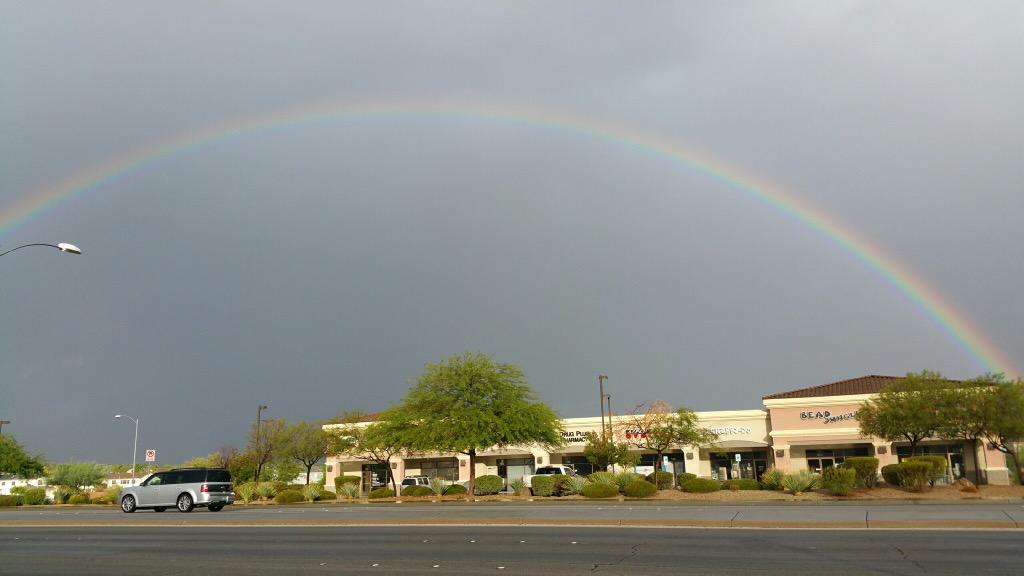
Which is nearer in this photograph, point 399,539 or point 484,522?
point 399,539

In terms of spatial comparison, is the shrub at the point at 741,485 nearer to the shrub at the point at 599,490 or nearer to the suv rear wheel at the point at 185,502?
the shrub at the point at 599,490

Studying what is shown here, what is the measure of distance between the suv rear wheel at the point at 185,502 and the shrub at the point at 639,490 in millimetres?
20878

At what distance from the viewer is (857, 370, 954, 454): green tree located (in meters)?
42.1

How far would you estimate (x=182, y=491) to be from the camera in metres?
32.4

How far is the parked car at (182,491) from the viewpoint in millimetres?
32312

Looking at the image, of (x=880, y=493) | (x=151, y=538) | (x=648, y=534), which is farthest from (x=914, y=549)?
(x=880, y=493)

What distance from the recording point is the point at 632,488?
39.4 m

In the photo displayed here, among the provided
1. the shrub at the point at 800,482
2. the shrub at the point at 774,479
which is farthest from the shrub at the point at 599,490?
the shrub at the point at 800,482

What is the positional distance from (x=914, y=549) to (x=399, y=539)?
37.6 feet

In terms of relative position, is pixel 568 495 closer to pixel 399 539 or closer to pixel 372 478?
pixel 399 539

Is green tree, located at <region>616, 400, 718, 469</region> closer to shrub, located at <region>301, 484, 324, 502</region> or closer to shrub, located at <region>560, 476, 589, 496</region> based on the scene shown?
shrub, located at <region>560, 476, 589, 496</region>

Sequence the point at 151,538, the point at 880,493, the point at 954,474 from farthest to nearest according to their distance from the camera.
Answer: the point at 954,474 → the point at 880,493 → the point at 151,538

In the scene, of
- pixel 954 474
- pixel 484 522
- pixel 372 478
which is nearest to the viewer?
pixel 484 522

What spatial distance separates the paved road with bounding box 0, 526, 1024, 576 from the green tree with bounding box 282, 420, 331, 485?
48526 mm
